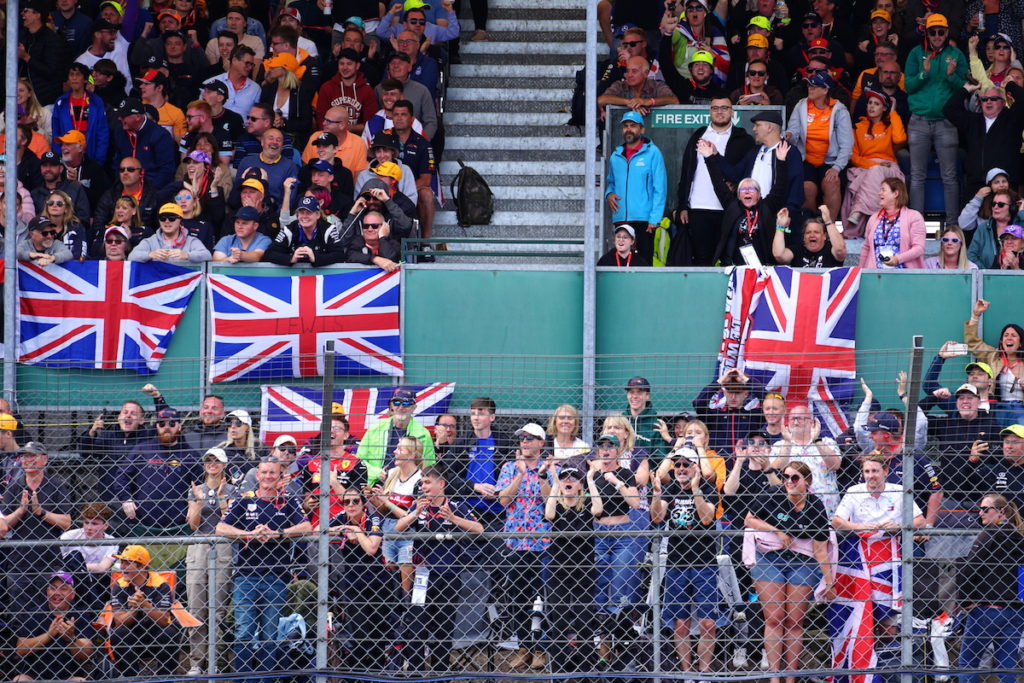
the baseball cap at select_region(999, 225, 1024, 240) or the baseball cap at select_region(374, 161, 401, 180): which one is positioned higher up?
the baseball cap at select_region(374, 161, 401, 180)

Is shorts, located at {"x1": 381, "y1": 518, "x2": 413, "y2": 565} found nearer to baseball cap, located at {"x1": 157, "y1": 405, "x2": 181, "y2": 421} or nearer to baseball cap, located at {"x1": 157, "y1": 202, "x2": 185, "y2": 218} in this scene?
baseball cap, located at {"x1": 157, "y1": 405, "x2": 181, "y2": 421}

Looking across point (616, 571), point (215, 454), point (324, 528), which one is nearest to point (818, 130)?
point (616, 571)

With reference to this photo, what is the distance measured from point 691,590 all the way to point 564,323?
11.4 feet

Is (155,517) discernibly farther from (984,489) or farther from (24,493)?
(984,489)

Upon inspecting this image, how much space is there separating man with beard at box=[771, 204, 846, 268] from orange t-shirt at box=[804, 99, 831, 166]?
1.46 m

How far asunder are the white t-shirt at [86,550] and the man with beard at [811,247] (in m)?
5.72

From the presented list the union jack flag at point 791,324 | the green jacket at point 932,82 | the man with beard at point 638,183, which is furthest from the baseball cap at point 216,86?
the green jacket at point 932,82

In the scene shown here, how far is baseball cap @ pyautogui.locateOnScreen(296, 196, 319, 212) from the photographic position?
497 inches

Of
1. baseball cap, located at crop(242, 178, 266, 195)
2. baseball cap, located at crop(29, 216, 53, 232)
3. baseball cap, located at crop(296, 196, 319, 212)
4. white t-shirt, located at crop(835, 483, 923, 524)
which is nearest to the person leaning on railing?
white t-shirt, located at crop(835, 483, 923, 524)

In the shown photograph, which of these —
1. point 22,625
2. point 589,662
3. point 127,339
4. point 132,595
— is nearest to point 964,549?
point 589,662

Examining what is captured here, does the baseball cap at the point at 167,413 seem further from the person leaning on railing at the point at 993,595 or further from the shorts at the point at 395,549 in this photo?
the person leaning on railing at the point at 993,595

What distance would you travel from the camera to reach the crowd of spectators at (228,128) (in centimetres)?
1271

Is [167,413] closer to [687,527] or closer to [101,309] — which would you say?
[101,309]

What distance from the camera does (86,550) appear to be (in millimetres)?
10258
